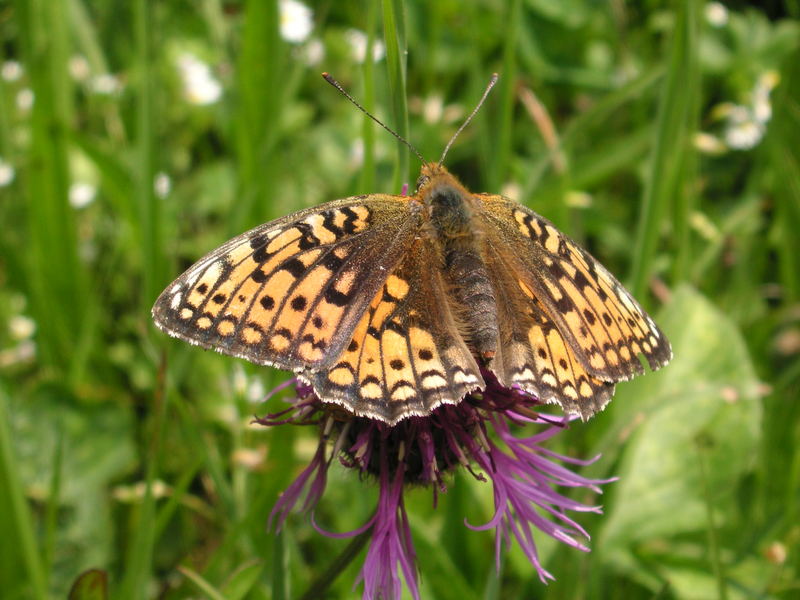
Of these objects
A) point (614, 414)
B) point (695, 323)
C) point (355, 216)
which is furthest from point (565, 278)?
point (695, 323)

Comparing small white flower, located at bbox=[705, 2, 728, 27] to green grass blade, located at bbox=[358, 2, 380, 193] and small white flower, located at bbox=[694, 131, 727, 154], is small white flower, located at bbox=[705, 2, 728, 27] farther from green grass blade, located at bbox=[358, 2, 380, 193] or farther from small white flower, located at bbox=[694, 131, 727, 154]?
green grass blade, located at bbox=[358, 2, 380, 193]

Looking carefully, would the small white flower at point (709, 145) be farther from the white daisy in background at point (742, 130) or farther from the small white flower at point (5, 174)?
the small white flower at point (5, 174)

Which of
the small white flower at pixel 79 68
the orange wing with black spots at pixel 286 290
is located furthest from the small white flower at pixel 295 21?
the orange wing with black spots at pixel 286 290

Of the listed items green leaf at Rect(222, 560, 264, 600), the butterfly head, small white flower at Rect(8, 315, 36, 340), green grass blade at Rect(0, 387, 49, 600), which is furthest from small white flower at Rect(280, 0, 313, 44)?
green leaf at Rect(222, 560, 264, 600)

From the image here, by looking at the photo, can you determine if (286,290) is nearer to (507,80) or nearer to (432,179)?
(432,179)

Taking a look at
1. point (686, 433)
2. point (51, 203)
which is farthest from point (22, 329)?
point (686, 433)

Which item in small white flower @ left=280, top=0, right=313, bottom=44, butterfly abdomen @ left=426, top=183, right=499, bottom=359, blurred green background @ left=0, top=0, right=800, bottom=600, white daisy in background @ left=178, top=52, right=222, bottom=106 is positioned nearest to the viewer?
butterfly abdomen @ left=426, top=183, right=499, bottom=359

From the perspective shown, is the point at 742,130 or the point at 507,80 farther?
the point at 742,130
